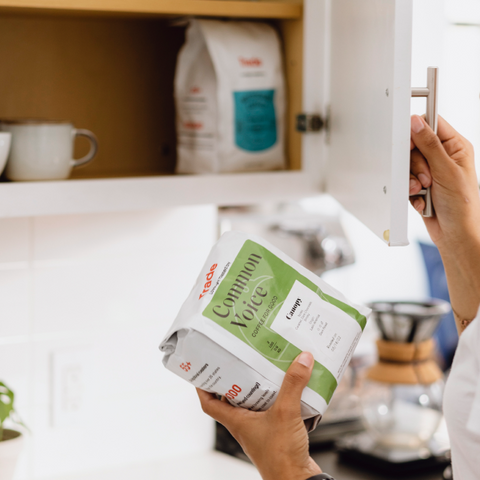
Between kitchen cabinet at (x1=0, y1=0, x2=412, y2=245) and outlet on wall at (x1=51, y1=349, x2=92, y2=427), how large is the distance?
35cm

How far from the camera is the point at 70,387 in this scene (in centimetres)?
121

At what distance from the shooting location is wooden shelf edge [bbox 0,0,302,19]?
0.88 m

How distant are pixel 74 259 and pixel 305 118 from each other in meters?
0.51

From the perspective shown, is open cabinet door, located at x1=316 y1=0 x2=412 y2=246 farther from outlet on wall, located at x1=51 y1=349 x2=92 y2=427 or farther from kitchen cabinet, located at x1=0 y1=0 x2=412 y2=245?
outlet on wall, located at x1=51 y1=349 x2=92 y2=427

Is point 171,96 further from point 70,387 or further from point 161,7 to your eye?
point 70,387

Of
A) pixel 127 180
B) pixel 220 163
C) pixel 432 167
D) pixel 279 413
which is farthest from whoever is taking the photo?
pixel 220 163

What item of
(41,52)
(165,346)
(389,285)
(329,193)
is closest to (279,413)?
(165,346)

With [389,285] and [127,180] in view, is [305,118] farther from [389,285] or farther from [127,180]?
[389,285]

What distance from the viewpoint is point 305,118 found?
1033mm

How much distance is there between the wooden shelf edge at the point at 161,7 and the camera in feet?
2.90

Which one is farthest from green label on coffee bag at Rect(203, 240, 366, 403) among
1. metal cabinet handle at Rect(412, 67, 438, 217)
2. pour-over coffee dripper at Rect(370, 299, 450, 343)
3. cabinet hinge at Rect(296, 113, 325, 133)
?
pour-over coffee dripper at Rect(370, 299, 450, 343)

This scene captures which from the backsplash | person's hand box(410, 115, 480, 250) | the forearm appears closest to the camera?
person's hand box(410, 115, 480, 250)

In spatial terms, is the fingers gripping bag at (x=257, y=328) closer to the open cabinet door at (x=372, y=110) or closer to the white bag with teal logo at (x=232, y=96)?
the open cabinet door at (x=372, y=110)

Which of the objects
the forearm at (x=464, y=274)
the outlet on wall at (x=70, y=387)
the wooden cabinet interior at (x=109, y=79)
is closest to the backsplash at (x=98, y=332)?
the outlet on wall at (x=70, y=387)
